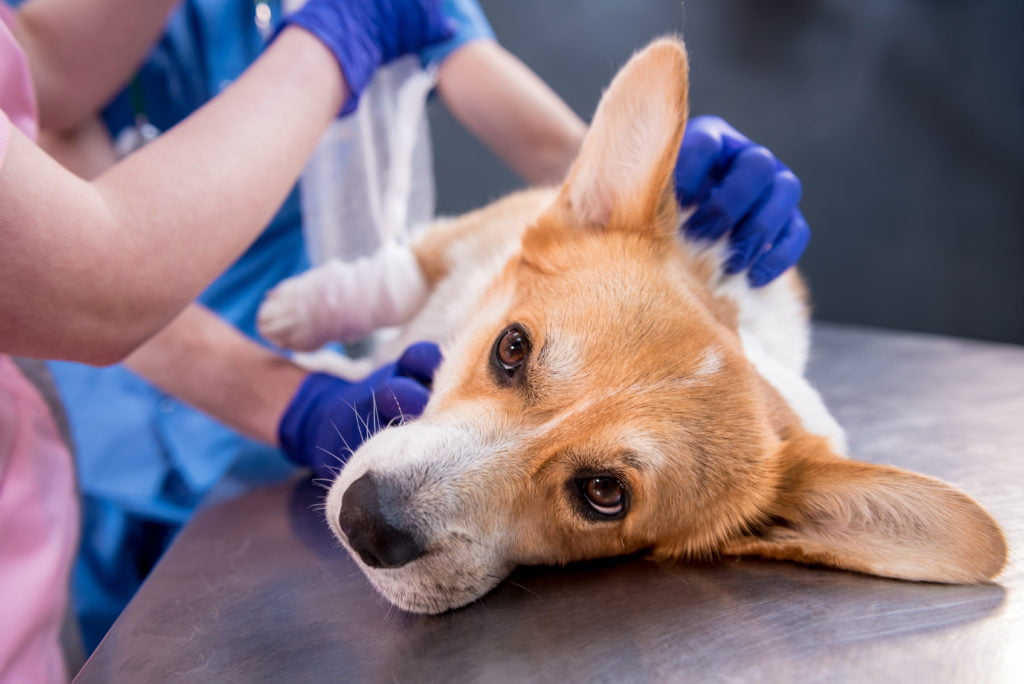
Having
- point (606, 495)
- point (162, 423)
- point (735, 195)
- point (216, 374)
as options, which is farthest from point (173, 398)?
point (735, 195)

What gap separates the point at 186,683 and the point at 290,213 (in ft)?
4.85

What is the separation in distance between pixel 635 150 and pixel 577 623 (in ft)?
2.46

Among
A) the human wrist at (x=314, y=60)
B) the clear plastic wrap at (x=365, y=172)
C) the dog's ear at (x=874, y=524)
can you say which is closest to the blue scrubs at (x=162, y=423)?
the clear plastic wrap at (x=365, y=172)

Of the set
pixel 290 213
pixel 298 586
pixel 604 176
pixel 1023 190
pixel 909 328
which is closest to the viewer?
pixel 298 586

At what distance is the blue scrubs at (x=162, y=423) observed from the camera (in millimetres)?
1652

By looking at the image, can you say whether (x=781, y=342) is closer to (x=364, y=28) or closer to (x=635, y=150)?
(x=635, y=150)

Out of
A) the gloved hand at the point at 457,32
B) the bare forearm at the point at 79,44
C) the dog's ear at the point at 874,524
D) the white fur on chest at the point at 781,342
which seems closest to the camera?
the dog's ear at the point at 874,524

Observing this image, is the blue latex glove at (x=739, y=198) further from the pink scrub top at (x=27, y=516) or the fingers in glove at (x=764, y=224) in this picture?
the pink scrub top at (x=27, y=516)

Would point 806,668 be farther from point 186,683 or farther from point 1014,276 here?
point 1014,276

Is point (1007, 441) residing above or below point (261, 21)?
above

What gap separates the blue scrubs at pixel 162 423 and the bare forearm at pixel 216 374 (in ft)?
0.44

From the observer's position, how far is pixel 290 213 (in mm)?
2051

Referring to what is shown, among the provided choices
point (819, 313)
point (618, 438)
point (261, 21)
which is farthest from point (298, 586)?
point (819, 313)

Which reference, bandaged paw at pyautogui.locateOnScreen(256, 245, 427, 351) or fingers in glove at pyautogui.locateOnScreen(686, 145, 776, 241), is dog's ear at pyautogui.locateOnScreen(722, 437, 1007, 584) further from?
bandaged paw at pyautogui.locateOnScreen(256, 245, 427, 351)
